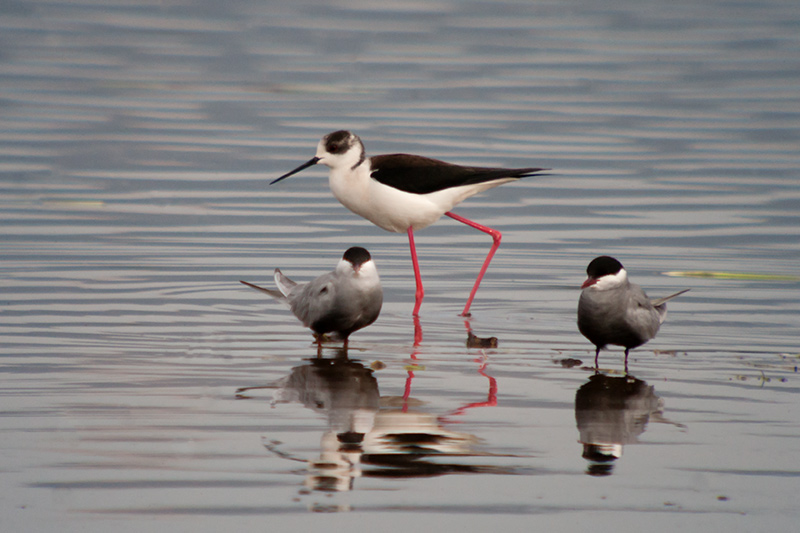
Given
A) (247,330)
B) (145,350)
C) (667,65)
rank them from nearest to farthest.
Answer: (145,350) < (247,330) < (667,65)

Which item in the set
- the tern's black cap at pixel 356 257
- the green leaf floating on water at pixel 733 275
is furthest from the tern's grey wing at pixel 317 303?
the green leaf floating on water at pixel 733 275

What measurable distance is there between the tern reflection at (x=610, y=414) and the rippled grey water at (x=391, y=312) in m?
0.02

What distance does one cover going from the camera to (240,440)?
5.88 meters

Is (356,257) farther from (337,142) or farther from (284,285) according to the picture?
(337,142)

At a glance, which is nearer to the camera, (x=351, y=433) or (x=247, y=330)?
(x=351, y=433)

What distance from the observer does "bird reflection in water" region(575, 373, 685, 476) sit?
19.2 ft

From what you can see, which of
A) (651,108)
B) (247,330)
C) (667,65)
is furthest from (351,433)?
(667,65)

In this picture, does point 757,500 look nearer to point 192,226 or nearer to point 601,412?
point 601,412

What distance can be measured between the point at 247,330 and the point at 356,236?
4.16m

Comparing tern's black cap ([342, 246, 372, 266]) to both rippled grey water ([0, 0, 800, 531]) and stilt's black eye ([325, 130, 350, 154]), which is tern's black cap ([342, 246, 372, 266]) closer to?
rippled grey water ([0, 0, 800, 531])

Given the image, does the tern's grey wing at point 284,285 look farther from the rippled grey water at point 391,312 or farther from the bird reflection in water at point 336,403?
the bird reflection in water at point 336,403

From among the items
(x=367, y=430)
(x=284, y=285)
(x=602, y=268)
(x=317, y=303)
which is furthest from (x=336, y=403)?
(x=284, y=285)

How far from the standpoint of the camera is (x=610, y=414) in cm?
656

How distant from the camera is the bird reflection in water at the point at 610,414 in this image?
5840 mm
